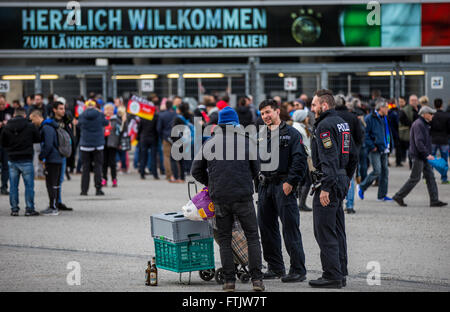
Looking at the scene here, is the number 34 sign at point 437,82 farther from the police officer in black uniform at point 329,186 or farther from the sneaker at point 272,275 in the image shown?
the sneaker at point 272,275

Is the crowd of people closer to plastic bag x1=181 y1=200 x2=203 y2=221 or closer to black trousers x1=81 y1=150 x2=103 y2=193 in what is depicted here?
black trousers x1=81 y1=150 x2=103 y2=193

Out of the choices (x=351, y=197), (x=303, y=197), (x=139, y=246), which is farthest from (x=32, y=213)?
(x=351, y=197)

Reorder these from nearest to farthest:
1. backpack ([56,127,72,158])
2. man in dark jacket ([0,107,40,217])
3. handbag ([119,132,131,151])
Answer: man in dark jacket ([0,107,40,217]), backpack ([56,127,72,158]), handbag ([119,132,131,151])

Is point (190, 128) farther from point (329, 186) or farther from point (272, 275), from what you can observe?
point (329, 186)

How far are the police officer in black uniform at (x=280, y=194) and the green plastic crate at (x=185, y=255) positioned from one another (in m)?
0.75

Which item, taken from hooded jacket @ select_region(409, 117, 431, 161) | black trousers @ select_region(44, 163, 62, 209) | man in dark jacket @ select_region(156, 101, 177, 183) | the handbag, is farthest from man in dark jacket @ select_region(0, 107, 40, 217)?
hooded jacket @ select_region(409, 117, 431, 161)

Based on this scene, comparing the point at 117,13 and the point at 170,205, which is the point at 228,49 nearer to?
the point at 117,13

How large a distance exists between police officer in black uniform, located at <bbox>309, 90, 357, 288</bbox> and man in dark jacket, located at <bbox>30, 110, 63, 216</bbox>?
6.73 metres

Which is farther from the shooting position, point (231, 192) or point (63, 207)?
point (63, 207)

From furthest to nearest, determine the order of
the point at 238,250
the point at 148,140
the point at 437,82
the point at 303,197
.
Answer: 1. the point at 437,82
2. the point at 148,140
3. the point at 303,197
4. the point at 238,250

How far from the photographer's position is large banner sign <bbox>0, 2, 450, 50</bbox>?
972 inches

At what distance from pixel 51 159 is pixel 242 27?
1211cm

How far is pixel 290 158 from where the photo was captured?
28.6 feet

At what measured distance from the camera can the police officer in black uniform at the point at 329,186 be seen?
8172mm
